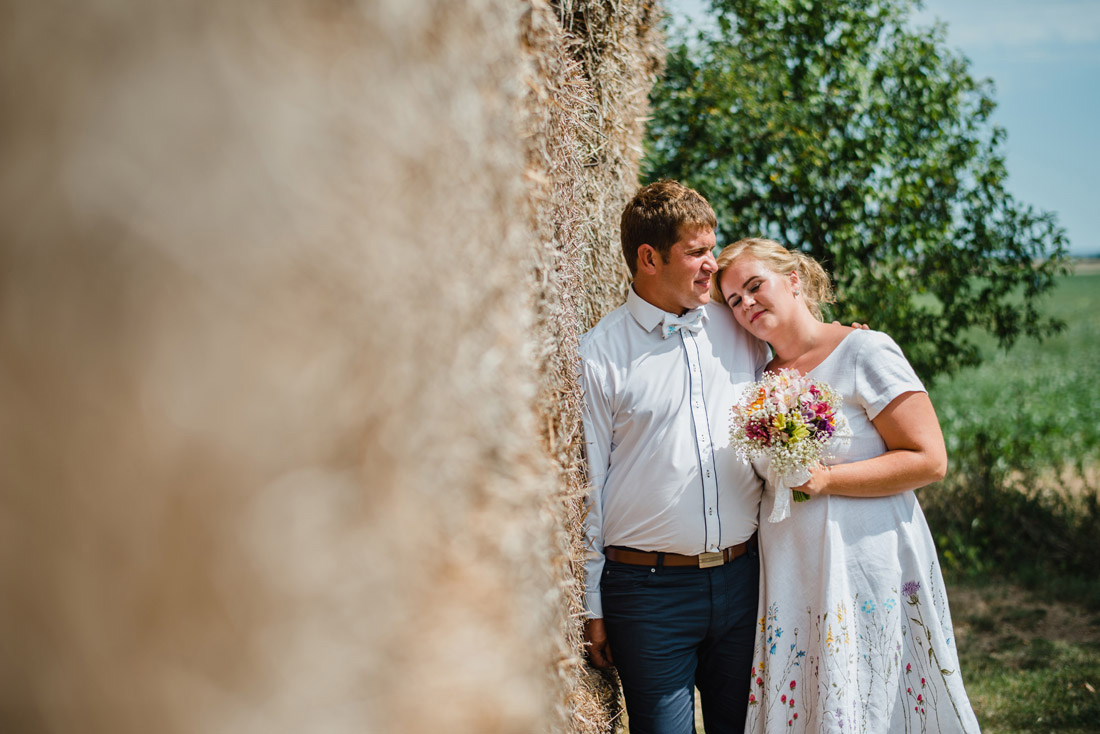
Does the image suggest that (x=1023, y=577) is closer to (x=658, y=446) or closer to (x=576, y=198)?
(x=658, y=446)

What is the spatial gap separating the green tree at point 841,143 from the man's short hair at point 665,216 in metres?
2.70

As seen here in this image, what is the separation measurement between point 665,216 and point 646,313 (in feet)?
Answer: 1.26

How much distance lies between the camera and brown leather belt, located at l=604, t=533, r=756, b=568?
2.86 m

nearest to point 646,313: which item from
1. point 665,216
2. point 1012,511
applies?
point 665,216

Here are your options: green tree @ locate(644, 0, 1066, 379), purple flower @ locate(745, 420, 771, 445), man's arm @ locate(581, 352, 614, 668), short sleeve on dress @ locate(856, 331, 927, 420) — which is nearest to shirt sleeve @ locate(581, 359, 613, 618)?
man's arm @ locate(581, 352, 614, 668)

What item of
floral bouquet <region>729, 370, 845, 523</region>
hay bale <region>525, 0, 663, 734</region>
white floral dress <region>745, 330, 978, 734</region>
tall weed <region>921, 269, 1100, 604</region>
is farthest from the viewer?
tall weed <region>921, 269, 1100, 604</region>

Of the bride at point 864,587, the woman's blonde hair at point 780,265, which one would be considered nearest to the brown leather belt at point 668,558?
the bride at point 864,587

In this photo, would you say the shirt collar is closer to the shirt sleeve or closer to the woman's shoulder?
the shirt sleeve

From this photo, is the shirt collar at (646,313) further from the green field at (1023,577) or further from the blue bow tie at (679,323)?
the green field at (1023,577)

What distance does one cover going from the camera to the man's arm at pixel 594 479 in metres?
2.90

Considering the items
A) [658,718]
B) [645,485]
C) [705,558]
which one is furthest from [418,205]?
[658,718]

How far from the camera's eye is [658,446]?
2891 millimetres

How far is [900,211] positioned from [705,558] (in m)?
4.16

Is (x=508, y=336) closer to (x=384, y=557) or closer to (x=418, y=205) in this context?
(x=418, y=205)
